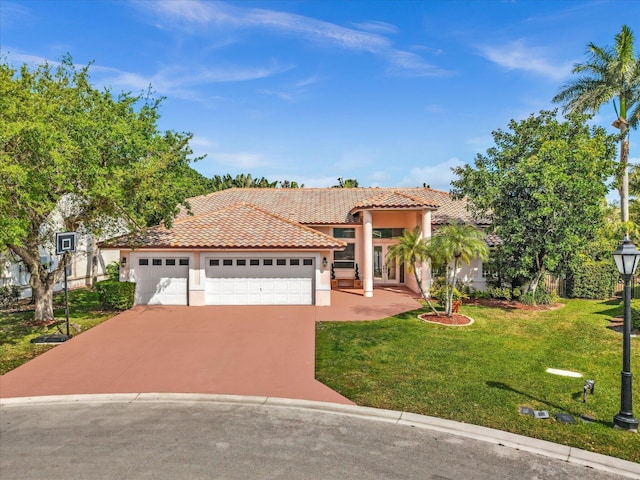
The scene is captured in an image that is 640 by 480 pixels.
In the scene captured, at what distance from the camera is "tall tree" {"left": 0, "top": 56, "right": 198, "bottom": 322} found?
43.9ft

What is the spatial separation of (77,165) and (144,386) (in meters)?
8.61

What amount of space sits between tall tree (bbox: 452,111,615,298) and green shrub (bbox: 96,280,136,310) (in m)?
17.6

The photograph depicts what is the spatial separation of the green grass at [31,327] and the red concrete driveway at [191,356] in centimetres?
59

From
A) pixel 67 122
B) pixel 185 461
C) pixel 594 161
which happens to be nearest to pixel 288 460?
pixel 185 461

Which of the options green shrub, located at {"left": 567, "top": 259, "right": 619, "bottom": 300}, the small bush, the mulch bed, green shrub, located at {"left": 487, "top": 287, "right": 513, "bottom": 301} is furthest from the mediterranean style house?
green shrub, located at {"left": 567, "top": 259, "right": 619, "bottom": 300}

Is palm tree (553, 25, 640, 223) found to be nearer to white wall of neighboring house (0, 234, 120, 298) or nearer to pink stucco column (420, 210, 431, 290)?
pink stucco column (420, 210, 431, 290)

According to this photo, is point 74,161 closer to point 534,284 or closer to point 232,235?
point 232,235

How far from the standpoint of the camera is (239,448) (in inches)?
290

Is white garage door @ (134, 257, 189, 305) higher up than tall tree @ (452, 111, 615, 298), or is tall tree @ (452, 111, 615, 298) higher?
tall tree @ (452, 111, 615, 298)

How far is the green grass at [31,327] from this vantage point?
41.5 feet

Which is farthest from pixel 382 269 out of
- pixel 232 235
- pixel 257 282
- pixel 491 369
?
pixel 491 369

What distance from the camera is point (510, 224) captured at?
20.2m

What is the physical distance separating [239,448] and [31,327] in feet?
41.7

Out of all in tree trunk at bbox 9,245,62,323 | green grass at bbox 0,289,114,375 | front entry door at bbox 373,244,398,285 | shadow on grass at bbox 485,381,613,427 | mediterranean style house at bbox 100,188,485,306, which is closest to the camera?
shadow on grass at bbox 485,381,613,427
